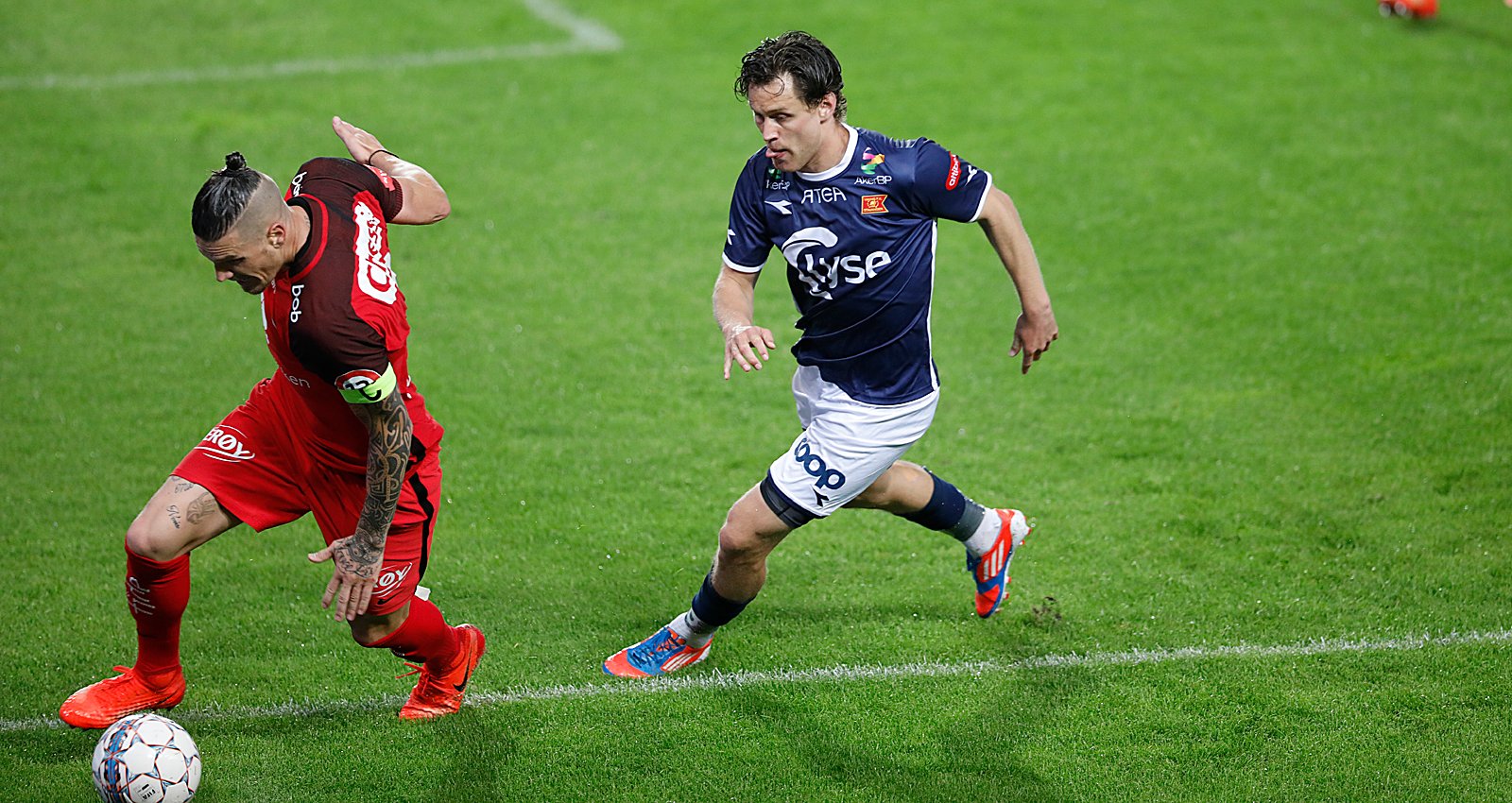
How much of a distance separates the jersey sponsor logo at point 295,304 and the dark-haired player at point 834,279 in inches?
54.9

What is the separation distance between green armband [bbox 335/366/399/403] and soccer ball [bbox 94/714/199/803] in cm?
126

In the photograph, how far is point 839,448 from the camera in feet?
16.5

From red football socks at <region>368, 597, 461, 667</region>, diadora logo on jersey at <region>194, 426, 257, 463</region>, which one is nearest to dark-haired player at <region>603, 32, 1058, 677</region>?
red football socks at <region>368, 597, 461, 667</region>

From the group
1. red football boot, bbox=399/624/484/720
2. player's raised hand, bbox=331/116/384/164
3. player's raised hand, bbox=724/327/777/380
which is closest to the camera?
player's raised hand, bbox=724/327/777/380

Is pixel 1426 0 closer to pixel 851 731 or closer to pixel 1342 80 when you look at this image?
pixel 1342 80

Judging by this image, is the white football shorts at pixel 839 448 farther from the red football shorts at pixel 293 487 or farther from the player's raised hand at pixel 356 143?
the player's raised hand at pixel 356 143

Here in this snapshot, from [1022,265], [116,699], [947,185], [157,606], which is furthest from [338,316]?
[1022,265]

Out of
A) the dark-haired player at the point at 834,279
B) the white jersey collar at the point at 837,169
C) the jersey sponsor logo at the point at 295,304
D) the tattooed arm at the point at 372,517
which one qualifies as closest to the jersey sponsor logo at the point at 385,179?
the jersey sponsor logo at the point at 295,304

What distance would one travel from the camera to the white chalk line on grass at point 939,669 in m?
5.32

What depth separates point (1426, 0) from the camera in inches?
495

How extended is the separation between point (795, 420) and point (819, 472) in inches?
94.2

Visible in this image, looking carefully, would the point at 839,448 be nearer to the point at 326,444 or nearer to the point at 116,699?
the point at 326,444

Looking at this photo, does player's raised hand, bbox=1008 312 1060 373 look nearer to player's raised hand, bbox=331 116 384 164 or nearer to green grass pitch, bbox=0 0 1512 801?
green grass pitch, bbox=0 0 1512 801

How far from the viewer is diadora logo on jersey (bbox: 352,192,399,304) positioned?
14.6 feet
